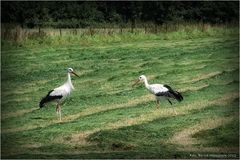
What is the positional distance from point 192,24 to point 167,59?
28.2ft

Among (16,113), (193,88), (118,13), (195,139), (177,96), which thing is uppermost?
(118,13)

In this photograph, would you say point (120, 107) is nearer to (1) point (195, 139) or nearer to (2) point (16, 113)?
(2) point (16, 113)

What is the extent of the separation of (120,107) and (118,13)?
57.8ft

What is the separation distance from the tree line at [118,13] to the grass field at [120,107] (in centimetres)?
335

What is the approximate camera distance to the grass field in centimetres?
1381

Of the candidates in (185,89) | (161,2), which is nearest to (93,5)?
(161,2)

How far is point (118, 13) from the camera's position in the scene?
34781 mm

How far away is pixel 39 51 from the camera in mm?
30406

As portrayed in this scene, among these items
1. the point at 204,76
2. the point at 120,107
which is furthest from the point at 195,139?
the point at 204,76

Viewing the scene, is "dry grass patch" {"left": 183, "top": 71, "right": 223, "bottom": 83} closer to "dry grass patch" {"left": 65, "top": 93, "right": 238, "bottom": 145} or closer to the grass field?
the grass field

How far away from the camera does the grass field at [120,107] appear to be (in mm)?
13812

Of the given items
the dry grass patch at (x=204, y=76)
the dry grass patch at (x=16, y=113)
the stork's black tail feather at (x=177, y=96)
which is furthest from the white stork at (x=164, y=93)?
the dry grass patch at (x=204, y=76)

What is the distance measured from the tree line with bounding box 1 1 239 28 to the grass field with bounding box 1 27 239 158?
3.35 meters

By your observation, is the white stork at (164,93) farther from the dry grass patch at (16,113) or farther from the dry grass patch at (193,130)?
the dry grass patch at (16,113)
